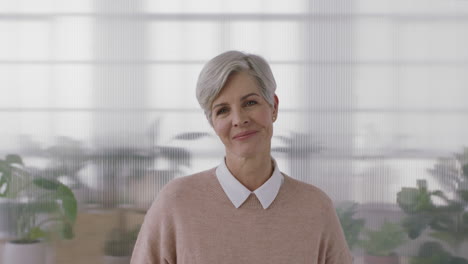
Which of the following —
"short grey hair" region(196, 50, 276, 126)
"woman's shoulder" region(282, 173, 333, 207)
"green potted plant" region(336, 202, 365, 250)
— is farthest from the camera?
"green potted plant" region(336, 202, 365, 250)

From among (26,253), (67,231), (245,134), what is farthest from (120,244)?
(245,134)

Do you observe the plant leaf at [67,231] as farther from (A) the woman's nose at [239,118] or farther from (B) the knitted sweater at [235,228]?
(A) the woman's nose at [239,118]

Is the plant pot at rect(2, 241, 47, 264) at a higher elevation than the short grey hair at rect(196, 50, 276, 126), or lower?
lower

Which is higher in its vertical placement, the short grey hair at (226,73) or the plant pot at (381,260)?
the short grey hair at (226,73)

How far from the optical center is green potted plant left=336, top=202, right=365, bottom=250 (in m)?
2.08

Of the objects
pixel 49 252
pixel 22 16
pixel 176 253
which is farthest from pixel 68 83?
pixel 176 253

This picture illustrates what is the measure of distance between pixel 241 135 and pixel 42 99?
3.96 ft

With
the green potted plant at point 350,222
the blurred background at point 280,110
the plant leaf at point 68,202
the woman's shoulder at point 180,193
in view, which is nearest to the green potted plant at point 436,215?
the blurred background at point 280,110

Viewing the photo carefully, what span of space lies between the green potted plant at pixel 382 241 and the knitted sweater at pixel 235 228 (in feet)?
2.72

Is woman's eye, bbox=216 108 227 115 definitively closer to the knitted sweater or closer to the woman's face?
the woman's face

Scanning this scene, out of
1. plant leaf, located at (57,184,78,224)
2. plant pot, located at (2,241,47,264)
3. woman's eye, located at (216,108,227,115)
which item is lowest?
plant pot, located at (2,241,47,264)

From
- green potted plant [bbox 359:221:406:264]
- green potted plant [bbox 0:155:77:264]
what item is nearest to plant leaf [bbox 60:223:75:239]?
green potted plant [bbox 0:155:77:264]

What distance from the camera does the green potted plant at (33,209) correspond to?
2.10 m

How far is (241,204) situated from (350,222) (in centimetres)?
95
